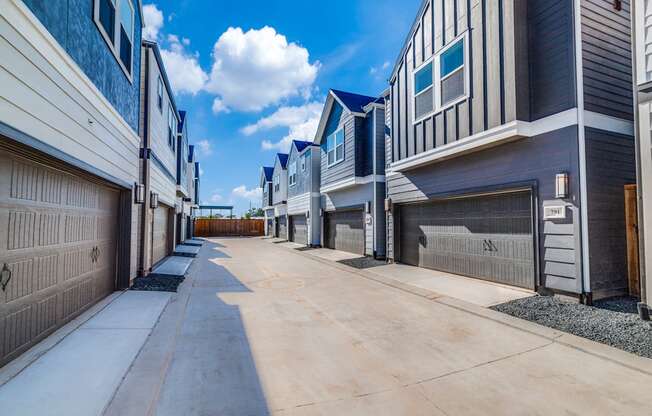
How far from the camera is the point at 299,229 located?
20.6m

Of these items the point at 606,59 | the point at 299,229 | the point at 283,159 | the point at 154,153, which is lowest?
the point at 299,229

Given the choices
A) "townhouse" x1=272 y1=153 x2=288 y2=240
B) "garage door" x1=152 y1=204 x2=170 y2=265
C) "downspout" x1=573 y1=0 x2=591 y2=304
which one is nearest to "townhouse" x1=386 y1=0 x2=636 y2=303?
"downspout" x1=573 y1=0 x2=591 y2=304

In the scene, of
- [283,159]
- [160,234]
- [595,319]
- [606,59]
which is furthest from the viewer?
[283,159]

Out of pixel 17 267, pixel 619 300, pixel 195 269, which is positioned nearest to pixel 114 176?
pixel 17 267

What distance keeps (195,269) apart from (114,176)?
4955mm

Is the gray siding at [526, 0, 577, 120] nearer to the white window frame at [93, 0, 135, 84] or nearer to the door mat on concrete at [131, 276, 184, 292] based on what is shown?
the white window frame at [93, 0, 135, 84]

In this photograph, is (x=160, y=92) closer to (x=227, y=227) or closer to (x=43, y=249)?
(x=43, y=249)

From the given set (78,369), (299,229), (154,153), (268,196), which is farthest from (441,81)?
(268,196)

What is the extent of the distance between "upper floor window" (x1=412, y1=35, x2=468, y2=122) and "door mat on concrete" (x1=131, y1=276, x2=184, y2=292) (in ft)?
23.9

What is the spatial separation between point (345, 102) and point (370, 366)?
11812mm

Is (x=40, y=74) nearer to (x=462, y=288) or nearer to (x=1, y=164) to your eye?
(x=1, y=164)

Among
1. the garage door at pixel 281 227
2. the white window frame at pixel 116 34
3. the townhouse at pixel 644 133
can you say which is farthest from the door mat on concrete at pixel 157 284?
the garage door at pixel 281 227

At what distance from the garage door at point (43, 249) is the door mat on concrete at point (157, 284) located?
1267 millimetres

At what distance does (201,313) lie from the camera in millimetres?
5336
